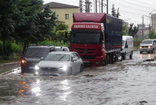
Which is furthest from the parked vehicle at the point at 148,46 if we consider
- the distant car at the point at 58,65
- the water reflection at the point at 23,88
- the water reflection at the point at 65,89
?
the water reflection at the point at 23,88

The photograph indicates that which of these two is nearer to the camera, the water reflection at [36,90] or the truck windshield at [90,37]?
the water reflection at [36,90]

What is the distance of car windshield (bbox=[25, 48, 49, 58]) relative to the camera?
22.1 m

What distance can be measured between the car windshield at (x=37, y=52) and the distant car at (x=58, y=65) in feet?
6.13

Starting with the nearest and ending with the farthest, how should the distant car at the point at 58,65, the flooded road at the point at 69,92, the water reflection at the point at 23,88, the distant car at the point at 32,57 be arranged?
the flooded road at the point at 69,92, the water reflection at the point at 23,88, the distant car at the point at 58,65, the distant car at the point at 32,57

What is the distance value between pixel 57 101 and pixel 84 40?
15593mm

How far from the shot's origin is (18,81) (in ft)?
55.9

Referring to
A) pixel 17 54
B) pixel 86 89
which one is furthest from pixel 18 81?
pixel 17 54

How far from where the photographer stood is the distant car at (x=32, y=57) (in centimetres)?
2145

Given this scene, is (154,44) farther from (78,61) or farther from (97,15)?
(78,61)

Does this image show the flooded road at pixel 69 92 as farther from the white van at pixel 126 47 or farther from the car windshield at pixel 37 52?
the white van at pixel 126 47

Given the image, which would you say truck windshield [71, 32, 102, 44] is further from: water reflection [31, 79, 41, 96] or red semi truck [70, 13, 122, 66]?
water reflection [31, 79, 41, 96]

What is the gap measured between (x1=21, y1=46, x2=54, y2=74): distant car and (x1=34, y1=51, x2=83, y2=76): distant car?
1641mm

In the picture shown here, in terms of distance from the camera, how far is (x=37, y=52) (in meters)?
22.4

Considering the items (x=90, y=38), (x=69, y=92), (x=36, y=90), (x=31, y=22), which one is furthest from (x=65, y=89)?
(x=31, y=22)
